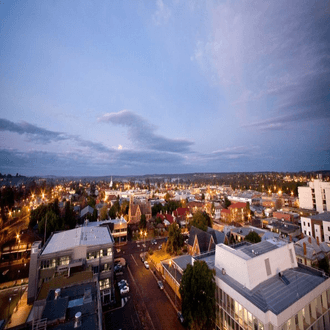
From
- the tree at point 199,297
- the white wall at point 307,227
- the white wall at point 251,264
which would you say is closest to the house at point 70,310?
the tree at point 199,297

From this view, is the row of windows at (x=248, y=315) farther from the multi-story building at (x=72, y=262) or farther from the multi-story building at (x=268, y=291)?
the multi-story building at (x=72, y=262)

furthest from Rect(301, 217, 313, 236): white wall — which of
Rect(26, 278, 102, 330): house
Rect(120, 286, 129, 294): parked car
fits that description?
Rect(26, 278, 102, 330): house

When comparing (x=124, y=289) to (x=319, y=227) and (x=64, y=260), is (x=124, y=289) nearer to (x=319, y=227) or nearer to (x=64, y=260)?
(x=64, y=260)

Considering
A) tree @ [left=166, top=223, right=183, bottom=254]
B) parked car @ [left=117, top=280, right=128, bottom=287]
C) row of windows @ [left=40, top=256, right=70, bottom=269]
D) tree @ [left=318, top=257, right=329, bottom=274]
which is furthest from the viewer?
tree @ [left=166, top=223, right=183, bottom=254]

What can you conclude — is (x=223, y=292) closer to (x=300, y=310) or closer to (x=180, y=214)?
(x=300, y=310)

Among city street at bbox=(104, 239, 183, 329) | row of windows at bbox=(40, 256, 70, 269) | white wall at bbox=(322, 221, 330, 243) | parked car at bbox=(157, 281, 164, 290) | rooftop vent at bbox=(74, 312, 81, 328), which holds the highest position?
rooftop vent at bbox=(74, 312, 81, 328)

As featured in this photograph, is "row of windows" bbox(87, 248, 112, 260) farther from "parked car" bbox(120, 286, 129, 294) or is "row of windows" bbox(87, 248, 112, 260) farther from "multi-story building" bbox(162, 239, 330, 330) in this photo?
"multi-story building" bbox(162, 239, 330, 330)
